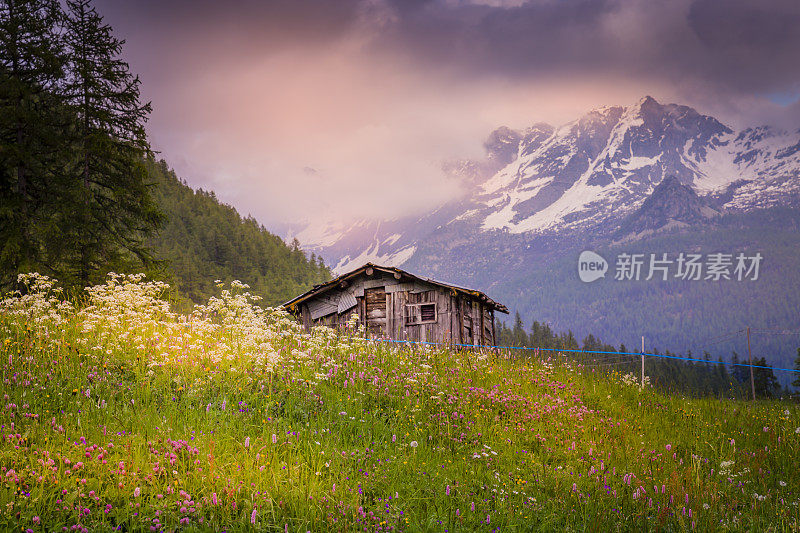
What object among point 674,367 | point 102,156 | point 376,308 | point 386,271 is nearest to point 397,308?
point 376,308

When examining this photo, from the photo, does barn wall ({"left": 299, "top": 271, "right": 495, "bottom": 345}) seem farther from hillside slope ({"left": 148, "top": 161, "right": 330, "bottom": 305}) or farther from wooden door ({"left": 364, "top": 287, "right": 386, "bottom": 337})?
hillside slope ({"left": 148, "top": 161, "right": 330, "bottom": 305})

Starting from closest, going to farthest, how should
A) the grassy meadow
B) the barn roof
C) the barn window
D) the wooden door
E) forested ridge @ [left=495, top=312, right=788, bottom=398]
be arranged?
the grassy meadow → forested ridge @ [left=495, top=312, right=788, bottom=398] → the barn roof → the barn window → the wooden door

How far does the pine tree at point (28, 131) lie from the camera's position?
54.1 ft

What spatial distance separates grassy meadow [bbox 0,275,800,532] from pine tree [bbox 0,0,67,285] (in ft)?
26.5

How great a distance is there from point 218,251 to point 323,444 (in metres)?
107

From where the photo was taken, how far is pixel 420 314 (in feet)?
77.7

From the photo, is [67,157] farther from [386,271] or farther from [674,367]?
[674,367]

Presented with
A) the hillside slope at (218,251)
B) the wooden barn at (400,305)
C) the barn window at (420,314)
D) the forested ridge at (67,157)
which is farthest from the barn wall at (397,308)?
the hillside slope at (218,251)

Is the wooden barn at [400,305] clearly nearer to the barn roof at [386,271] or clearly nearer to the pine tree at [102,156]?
the barn roof at [386,271]

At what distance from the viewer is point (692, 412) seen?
11477mm

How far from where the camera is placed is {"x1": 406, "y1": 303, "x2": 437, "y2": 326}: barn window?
922 inches

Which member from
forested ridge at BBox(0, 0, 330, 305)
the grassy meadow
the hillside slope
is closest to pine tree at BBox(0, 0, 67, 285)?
forested ridge at BBox(0, 0, 330, 305)

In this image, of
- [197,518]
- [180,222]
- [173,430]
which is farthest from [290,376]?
[180,222]

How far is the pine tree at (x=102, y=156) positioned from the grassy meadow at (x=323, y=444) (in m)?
8.76
